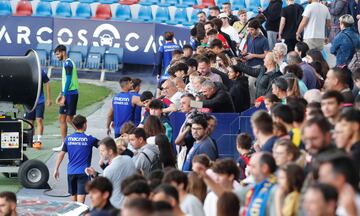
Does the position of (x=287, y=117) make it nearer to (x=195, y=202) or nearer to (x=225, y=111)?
(x=195, y=202)

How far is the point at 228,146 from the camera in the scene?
1775 cm

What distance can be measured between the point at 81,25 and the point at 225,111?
16.1 metres

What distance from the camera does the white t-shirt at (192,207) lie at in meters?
10.9

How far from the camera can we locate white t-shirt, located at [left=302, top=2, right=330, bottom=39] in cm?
2381

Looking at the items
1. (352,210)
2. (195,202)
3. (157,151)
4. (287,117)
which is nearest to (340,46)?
(157,151)

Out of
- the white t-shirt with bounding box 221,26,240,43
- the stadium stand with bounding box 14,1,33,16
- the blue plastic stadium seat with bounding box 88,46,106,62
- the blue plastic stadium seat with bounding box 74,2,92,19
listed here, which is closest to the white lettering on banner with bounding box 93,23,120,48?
the blue plastic stadium seat with bounding box 88,46,106,62

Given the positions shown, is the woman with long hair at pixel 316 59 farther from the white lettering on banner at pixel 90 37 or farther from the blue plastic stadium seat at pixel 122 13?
the blue plastic stadium seat at pixel 122 13

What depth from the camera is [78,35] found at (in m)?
33.3

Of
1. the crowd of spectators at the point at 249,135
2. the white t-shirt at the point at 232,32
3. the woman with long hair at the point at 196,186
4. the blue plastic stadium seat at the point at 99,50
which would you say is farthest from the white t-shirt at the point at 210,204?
the blue plastic stadium seat at the point at 99,50

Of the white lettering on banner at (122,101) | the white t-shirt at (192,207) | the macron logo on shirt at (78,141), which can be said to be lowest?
the white lettering on banner at (122,101)

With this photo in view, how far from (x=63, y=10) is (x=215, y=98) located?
20096 mm

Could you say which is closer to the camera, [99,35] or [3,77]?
[3,77]

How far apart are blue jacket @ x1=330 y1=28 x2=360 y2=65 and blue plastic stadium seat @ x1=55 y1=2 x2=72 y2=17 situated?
55.1ft

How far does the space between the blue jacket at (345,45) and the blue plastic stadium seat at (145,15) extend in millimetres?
15702
